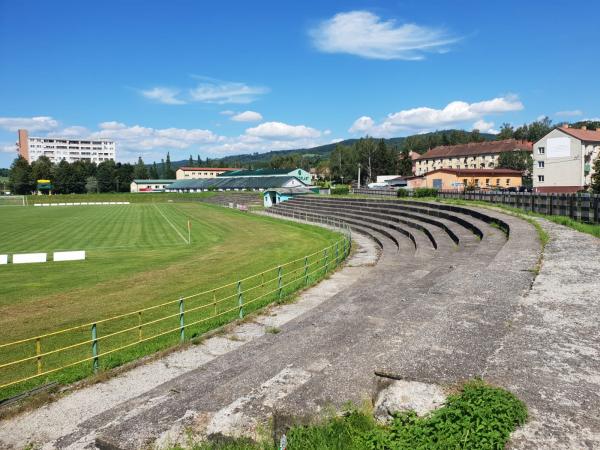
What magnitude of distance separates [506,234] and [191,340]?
15.6m

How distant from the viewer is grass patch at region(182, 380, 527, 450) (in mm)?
5202

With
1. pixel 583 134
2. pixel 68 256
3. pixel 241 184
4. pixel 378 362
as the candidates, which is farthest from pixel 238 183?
pixel 378 362

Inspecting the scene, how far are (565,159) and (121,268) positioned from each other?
76.8 m

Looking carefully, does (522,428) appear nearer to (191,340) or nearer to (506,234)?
(191,340)

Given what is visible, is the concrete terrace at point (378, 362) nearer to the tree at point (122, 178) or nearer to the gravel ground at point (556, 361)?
the gravel ground at point (556, 361)

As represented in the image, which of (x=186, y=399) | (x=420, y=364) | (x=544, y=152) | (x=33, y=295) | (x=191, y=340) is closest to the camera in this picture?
(x=420, y=364)

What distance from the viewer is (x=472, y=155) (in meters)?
125

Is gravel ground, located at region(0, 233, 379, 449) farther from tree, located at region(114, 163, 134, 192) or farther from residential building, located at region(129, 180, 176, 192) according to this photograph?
residential building, located at region(129, 180, 176, 192)

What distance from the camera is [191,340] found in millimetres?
12109

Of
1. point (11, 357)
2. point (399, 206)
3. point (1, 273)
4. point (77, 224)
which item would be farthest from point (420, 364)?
point (77, 224)

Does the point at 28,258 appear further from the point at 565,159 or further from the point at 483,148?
the point at 483,148

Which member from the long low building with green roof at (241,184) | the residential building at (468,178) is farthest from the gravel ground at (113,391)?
the long low building with green roof at (241,184)

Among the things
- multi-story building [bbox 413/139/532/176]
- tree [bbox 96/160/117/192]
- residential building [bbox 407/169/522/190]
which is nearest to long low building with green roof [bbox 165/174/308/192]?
tree [bbox 96/160/117/192]

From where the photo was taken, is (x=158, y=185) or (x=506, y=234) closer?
(x=506, y=234)
